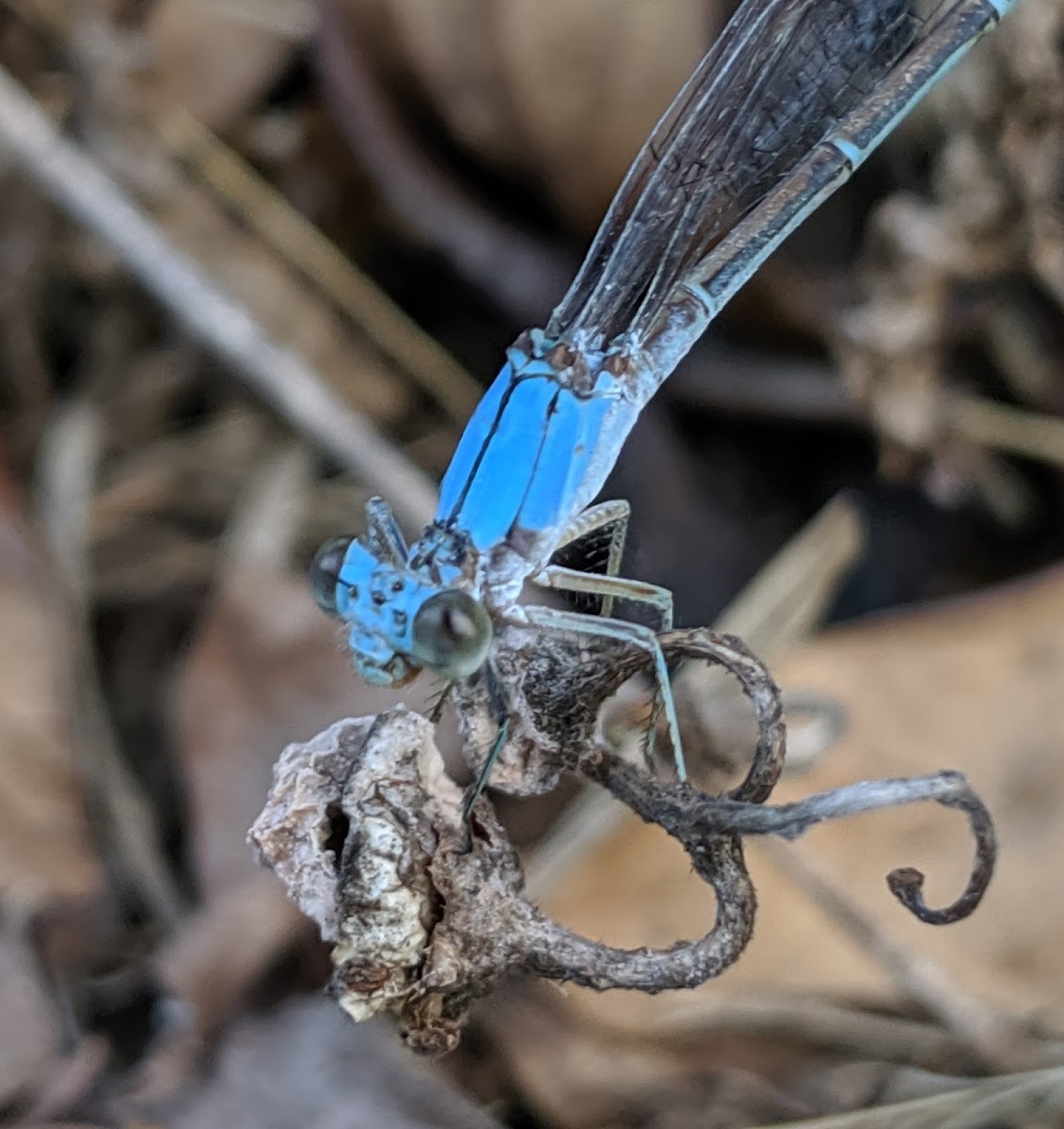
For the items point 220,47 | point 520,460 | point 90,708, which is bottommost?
point 520,460

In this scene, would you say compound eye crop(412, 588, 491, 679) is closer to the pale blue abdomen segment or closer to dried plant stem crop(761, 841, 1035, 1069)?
the pale blue abdomen segment

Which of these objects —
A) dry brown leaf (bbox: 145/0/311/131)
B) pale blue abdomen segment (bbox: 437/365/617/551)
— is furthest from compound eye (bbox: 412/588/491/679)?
dry brown leaf (bbox: 145/0/311/131)

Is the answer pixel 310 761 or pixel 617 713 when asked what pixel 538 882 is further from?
pixel 310 761

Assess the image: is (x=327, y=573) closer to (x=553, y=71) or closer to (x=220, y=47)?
(x=553, y=71)

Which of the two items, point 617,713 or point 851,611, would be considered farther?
point 851,611

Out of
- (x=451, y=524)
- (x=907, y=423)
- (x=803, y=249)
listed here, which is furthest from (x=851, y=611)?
(x=451, y=524)

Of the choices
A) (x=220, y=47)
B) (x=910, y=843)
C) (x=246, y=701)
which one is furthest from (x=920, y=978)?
(x=220, y=47)

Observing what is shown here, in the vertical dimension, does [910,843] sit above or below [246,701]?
below

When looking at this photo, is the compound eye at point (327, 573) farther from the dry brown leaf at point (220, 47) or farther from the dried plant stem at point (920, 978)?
the dry brown leaf at point (220, 47)

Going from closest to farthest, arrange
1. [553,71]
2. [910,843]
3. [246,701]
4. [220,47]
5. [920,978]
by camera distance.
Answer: [920,978] < [910,843] < [246,701] < [553,71] < [220,47]
